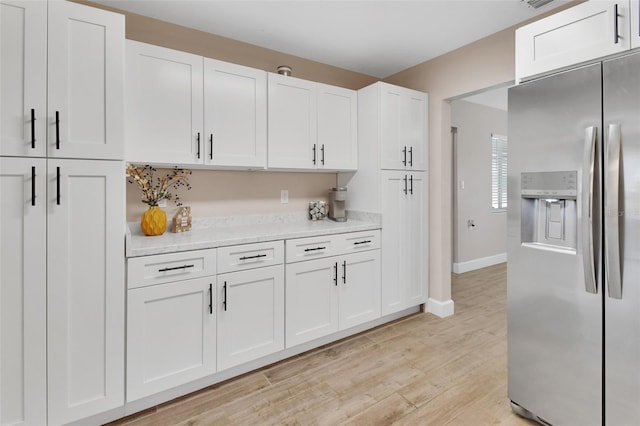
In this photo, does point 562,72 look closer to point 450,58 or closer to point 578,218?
point 578,218

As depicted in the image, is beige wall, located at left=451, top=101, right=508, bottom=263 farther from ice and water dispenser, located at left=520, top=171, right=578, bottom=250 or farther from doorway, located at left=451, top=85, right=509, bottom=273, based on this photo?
ice and water dispenser, located at left=520, top=171, right=578, bottom=250

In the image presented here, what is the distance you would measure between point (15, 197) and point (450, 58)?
3462 millimetres

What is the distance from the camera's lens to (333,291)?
2609 millimetres

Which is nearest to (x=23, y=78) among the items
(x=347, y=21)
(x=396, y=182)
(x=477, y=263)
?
(x=347, y=21)

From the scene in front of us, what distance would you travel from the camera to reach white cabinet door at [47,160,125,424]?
5.23 feet

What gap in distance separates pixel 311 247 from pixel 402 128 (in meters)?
1.54

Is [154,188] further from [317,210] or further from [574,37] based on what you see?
[574,37]

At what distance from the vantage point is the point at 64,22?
159 cm

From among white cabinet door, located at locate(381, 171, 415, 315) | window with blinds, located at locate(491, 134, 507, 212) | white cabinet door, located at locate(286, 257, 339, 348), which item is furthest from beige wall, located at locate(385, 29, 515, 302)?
window with blinds, located at locate(491, 134, 507, 212)

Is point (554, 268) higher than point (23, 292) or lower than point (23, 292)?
higher

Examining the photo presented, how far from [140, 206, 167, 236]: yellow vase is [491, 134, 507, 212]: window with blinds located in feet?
17.0

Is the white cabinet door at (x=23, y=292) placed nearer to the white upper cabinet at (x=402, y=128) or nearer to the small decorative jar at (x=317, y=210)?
the small decorative jar at (x=317, y=210)

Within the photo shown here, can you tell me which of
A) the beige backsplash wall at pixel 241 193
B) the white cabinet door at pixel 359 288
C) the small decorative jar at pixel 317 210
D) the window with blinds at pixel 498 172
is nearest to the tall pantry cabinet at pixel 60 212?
the beige backsplash wall at pixel 241 193

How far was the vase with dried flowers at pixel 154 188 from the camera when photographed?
221 cm
